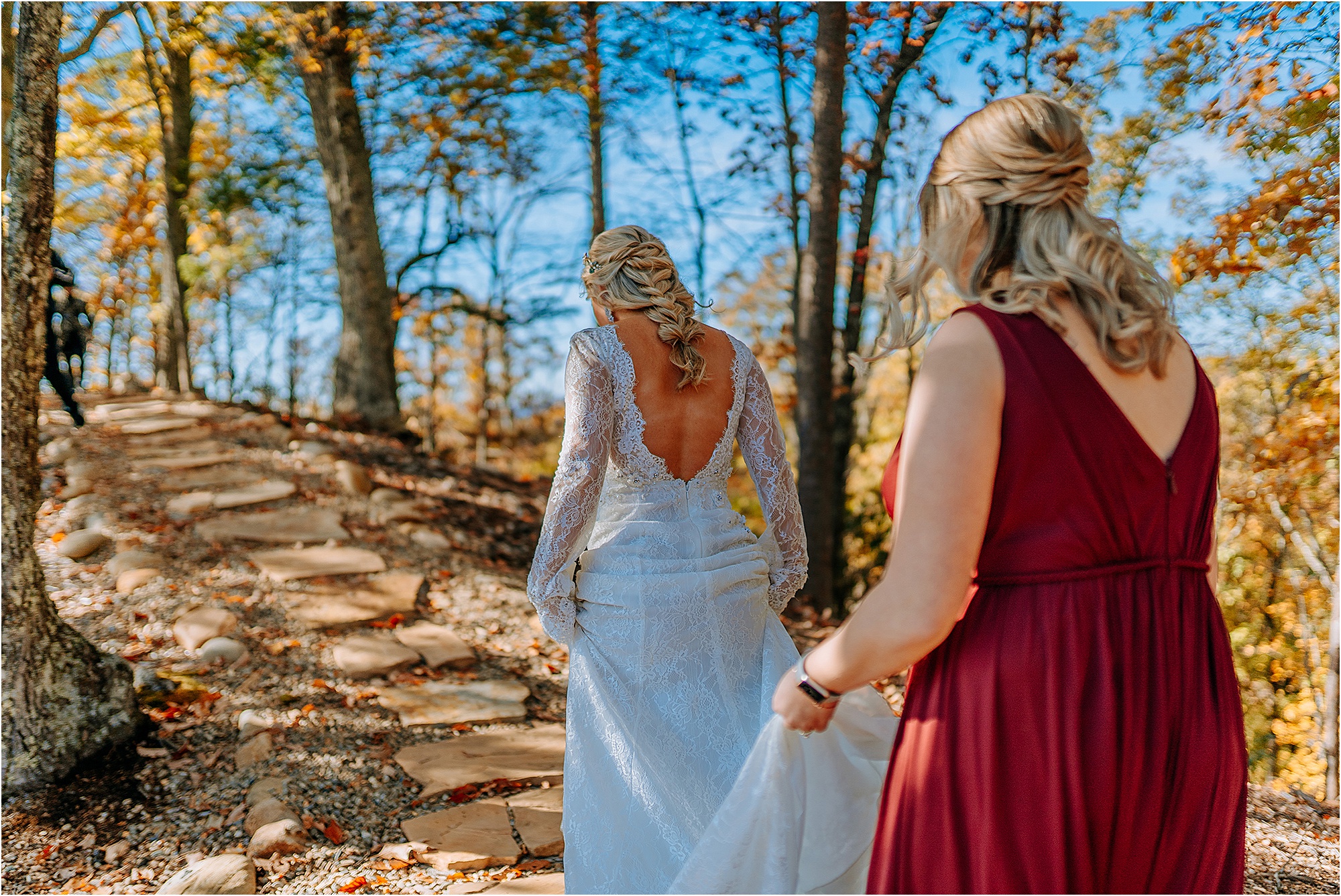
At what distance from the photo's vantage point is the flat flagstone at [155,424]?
27.9 ft

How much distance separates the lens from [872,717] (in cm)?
187

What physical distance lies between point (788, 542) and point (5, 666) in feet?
10.8

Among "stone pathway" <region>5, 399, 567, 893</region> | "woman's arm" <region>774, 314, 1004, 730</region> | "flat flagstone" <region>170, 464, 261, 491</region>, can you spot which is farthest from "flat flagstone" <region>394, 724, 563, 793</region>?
"flat flagstone" <region>170, 464, 261, 491</region>

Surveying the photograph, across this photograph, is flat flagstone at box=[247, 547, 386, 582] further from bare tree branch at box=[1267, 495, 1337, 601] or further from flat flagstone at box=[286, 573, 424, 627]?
bare tree branch at box=[1267, 495, 1337, 601]

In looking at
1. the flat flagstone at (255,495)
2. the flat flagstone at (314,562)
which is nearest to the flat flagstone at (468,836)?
the flat flagstone at (314,562)

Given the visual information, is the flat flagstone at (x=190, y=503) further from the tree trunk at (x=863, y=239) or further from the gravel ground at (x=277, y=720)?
the tree trunk at (x=863, y=239)

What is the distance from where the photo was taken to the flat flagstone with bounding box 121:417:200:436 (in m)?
8.52

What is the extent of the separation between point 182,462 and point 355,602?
3.38 m

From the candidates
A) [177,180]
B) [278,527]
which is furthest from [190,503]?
[177,180]

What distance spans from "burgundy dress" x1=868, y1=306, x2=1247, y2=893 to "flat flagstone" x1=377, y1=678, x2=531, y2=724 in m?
3.35

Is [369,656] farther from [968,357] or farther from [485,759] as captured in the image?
[968,357]

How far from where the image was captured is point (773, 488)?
2.92m

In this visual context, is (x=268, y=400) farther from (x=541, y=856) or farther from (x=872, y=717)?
(x=872, y=717)

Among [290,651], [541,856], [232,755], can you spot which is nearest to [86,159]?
[290,651]
